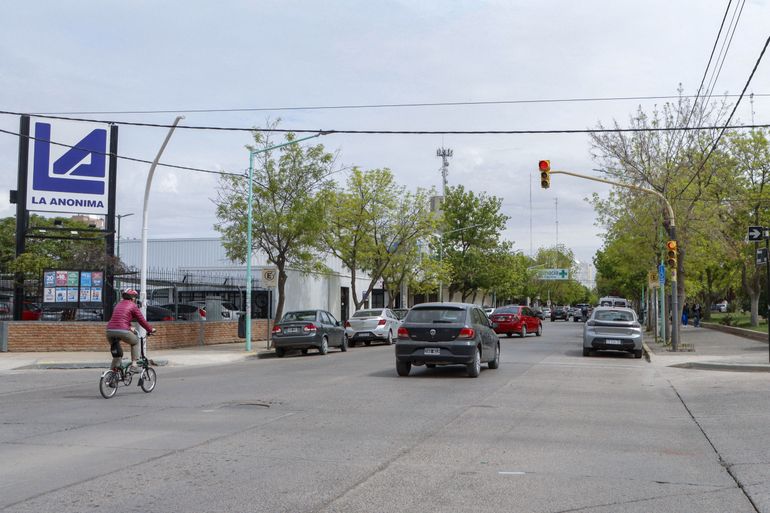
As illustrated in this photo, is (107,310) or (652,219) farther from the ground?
(652,219)

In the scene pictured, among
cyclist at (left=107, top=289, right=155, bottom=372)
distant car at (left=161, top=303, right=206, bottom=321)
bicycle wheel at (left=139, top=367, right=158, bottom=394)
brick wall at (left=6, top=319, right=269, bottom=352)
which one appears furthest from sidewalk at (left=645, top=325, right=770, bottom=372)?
distant car at (left=161, top=303, right=206, bottom=321)

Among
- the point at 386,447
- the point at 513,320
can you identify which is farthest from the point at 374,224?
the point at 386,447

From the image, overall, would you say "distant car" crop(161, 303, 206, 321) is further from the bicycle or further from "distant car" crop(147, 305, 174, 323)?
the bicycle

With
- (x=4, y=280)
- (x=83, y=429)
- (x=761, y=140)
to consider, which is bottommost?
(x=83, y=429)

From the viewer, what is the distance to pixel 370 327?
31.4 metres

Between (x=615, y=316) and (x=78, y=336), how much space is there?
17065 mm

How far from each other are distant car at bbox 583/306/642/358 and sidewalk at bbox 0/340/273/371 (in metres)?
10.5

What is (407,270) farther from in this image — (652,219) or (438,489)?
(438,489)

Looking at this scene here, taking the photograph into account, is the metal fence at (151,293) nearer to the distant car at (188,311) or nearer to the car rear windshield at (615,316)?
the distant car at (188,311)

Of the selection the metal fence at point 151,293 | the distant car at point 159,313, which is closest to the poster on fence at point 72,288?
the metal fence at point 151,293

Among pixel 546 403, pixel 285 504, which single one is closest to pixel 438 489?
pixel 285 504

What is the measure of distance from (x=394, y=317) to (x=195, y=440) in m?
25.1

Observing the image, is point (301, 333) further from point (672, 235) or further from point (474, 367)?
point (672, 235)

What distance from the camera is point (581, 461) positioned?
7.72 metres
